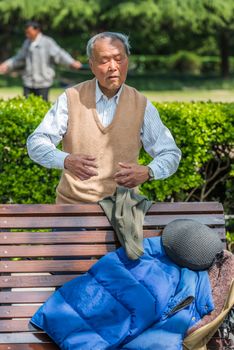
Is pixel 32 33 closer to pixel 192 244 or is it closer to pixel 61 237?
pixel 61 237

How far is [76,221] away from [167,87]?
958 inches

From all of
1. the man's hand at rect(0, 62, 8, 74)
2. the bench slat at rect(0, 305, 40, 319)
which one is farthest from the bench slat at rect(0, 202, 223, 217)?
the man's hand at rect(0, 62, 8, 74)

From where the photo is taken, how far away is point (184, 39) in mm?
39812

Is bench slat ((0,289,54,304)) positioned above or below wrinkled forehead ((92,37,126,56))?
below

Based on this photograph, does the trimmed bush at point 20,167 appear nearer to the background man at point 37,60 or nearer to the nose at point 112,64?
the nose at point 112,64

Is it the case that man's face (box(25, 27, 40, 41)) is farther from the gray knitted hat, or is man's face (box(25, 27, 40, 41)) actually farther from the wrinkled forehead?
the gray knitted hat

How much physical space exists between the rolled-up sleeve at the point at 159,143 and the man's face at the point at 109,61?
0.25m

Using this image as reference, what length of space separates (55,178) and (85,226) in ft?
8.82

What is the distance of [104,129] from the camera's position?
436 cm

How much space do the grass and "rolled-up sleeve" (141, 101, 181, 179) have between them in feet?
56.9

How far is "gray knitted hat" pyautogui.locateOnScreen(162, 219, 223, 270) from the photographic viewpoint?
3.98 metres

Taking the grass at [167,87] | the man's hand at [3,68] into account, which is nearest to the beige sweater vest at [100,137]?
the man's hand at [3,68]

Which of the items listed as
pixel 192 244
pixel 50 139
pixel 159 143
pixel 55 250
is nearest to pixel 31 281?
pixel 55 250

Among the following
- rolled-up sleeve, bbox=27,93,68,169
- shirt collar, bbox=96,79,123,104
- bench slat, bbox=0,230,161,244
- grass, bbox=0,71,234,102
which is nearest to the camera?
rolled-up sleeve, bbox=27,93,68,169
